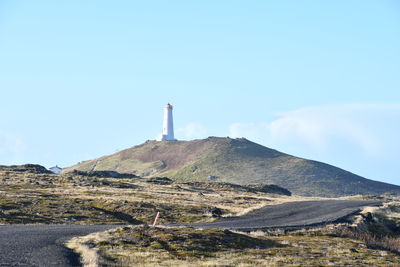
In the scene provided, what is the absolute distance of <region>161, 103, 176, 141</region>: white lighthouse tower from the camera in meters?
177

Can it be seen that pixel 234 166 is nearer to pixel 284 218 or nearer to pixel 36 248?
pixel 284 218

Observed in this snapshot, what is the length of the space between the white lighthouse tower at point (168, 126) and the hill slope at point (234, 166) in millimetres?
3806

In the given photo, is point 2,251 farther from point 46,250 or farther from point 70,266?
point 70,266

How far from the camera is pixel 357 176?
167500 millimetres

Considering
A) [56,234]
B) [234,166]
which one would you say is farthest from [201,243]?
[234,166]

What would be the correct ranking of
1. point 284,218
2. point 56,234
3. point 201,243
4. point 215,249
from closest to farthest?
point 215,249 → point 201,243 → point 56,234 → point 284,218

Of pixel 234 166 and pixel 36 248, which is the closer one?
pixel 36 248

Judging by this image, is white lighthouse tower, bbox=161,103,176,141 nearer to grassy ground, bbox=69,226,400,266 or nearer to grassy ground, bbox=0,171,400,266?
grassy ground, bbox=0,171,400,266

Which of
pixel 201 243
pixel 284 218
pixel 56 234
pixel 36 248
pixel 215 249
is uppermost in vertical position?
pixel 284 218

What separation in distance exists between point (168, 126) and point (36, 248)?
16663 centimetres

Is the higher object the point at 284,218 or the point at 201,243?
the point at 284,218

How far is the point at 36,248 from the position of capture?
22.7 meters

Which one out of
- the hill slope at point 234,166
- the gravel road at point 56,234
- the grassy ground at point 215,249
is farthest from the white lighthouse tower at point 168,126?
the grassy ground at point 215,249

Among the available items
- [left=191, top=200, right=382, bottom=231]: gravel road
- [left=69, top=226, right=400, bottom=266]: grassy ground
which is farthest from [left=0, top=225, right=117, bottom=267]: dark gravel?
[left=191, top=200, right=382, bottom=231]: gravel road
